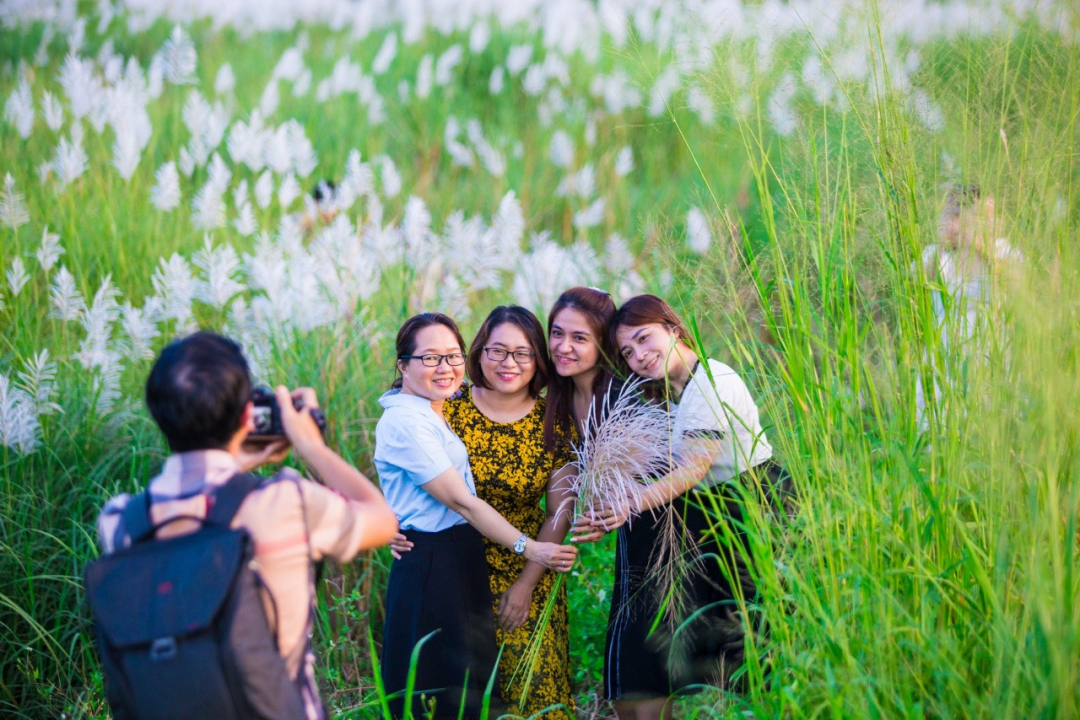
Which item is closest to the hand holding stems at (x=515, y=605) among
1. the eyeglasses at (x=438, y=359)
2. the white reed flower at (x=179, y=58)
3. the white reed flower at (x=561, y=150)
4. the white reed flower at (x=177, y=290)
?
the eyeglasses at (x=438, y=359)

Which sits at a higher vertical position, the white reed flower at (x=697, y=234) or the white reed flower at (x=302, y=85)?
the white reed flower at (x=302, y=85)

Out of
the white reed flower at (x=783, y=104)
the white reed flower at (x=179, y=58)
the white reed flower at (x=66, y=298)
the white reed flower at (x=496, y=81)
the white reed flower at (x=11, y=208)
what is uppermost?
the white reed flower at (x=496, y=81)

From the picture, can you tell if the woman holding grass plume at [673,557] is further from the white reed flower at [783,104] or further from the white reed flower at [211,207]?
the white reed flower at [211,207]

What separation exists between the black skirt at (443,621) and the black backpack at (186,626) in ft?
4.26

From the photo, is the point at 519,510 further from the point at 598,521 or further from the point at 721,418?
the point at 721,418

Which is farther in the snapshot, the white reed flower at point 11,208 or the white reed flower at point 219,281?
the white reed flower at point 11,208

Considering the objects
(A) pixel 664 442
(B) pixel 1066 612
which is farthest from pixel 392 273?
(B) pixel 1066 612

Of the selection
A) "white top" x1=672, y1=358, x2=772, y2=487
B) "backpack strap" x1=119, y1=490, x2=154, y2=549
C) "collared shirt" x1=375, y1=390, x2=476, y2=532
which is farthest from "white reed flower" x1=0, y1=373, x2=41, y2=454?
"white top" x1=672, y1=358, x2=772, y2=487

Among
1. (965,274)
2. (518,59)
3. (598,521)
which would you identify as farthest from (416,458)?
(518,59)

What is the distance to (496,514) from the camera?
283 cm

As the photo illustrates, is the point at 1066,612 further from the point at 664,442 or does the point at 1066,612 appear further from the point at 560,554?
the point at 560,554

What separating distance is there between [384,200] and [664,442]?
4433 mm

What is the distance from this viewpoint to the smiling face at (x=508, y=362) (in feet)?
9.73

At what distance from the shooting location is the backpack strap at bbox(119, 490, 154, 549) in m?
1.63
